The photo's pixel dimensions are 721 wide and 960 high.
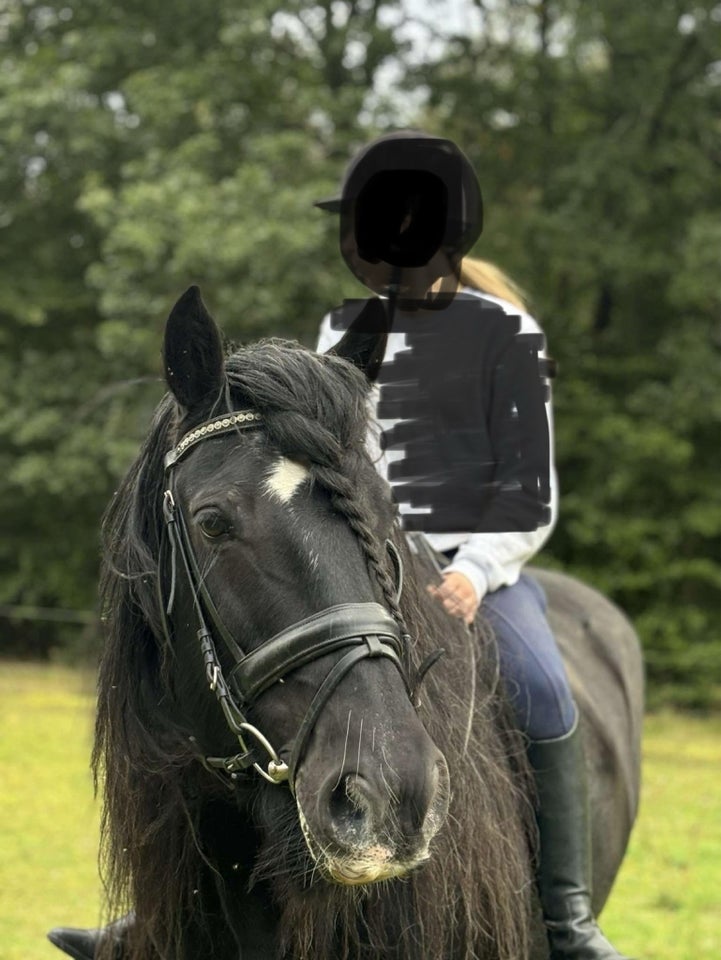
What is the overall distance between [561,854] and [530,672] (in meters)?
0.48

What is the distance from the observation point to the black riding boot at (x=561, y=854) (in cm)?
312

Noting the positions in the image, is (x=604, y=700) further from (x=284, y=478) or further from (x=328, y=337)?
(x=284, y=478)

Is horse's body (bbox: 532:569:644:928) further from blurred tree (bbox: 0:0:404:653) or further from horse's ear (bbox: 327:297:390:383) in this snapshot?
blurred tree (bbox: 0:0:404:653)

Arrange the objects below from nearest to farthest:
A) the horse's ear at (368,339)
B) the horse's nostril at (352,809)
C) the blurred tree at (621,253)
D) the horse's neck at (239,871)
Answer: the horse's nostril at (352,809) → the horse's neck at (239,871) → the horse's ear at (368,339) → the blurred tree at (621,253)

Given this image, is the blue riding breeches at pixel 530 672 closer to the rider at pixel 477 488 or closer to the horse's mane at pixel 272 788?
the rider at pixel 477 488

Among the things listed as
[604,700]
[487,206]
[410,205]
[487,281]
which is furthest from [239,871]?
[487,206]

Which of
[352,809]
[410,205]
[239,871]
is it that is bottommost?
[239,871]

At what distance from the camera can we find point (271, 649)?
7.00ft

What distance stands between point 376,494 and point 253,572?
32cm

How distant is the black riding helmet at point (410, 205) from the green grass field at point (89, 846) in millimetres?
1627

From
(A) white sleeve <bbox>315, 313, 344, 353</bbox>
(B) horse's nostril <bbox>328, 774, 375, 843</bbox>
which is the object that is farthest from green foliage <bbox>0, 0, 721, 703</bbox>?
(B) horse's nostril <bbox>328, 774, 375, 843</bbox>

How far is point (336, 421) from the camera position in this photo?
233 centimetres

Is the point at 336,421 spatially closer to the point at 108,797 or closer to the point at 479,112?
the point at 108,797

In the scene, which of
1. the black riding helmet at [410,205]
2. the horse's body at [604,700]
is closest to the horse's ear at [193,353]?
the black riding helmet at [410,205]
